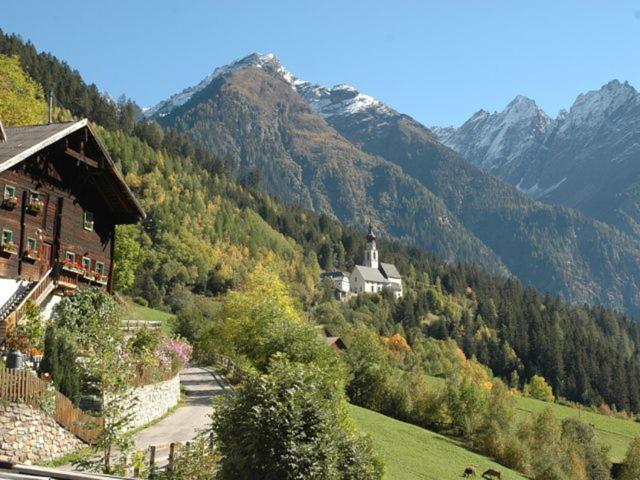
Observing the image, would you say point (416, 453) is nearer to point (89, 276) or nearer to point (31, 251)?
point (89, 276)

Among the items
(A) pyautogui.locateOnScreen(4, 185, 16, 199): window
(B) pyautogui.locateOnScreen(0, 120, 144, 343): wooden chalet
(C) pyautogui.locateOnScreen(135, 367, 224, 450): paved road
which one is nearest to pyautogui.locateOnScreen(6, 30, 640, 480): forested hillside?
(C) pyautogui.locateOnScreen(135, 367, 224, 450): paved road

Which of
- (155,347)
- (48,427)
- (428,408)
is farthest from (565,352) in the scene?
(48,427)

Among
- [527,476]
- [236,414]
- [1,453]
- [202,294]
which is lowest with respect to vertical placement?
[527,476]

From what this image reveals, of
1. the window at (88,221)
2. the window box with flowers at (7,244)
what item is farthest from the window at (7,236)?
the window at (88,221)

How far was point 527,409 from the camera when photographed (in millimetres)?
101688

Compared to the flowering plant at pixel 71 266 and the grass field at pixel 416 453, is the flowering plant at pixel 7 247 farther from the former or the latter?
the grass field at pixel 416 453

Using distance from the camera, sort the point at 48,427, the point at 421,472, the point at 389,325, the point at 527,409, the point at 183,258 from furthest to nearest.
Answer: the point at 389,325
the point at 183,258
the point at 527,409
the point at 421,472
the point at 48,427

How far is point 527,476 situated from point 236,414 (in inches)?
1738

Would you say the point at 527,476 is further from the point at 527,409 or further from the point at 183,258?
the point at 183,258

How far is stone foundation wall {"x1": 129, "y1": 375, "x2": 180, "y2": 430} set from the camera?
3266cm

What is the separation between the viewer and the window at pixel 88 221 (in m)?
44.5

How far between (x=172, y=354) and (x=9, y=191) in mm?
12195

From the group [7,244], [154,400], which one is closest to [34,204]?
[7,244]

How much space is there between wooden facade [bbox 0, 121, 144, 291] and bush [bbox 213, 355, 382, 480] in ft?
63.9
